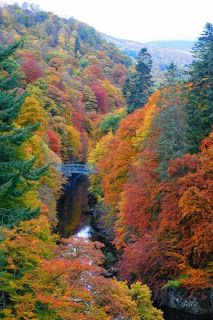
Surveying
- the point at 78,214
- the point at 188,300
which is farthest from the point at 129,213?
the point at 78,214

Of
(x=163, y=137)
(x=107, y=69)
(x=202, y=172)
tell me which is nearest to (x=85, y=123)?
(x=107, y=69)

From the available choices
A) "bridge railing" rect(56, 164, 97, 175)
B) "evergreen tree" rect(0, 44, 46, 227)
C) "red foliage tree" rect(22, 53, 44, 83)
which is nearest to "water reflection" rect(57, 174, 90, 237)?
"bridge railing" rect(56, 164, 97, 175)

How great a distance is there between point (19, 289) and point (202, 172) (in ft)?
52.2

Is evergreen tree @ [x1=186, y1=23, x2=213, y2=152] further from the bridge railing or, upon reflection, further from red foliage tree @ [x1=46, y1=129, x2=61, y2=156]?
red foliage tree @ [x1=46, y1=129, x2=61, y2=156]

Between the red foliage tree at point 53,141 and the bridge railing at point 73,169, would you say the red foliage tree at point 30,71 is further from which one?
the bridge railing at point 73,169

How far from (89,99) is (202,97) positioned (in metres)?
65.5

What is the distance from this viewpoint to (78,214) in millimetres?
53688

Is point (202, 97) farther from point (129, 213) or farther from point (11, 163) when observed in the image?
point (11, 163)

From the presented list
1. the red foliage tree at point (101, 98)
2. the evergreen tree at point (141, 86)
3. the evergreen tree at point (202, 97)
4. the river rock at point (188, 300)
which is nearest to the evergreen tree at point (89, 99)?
the red foliage tree at point (101, 98)

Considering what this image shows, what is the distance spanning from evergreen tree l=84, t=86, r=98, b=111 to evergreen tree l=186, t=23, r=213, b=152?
63.4 meters

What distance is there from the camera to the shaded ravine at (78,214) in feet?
145

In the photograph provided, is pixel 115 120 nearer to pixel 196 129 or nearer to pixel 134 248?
pixel 196 129

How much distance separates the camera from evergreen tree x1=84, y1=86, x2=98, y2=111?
97250 mm

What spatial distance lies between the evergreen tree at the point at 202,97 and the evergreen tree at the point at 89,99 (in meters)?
63.4
